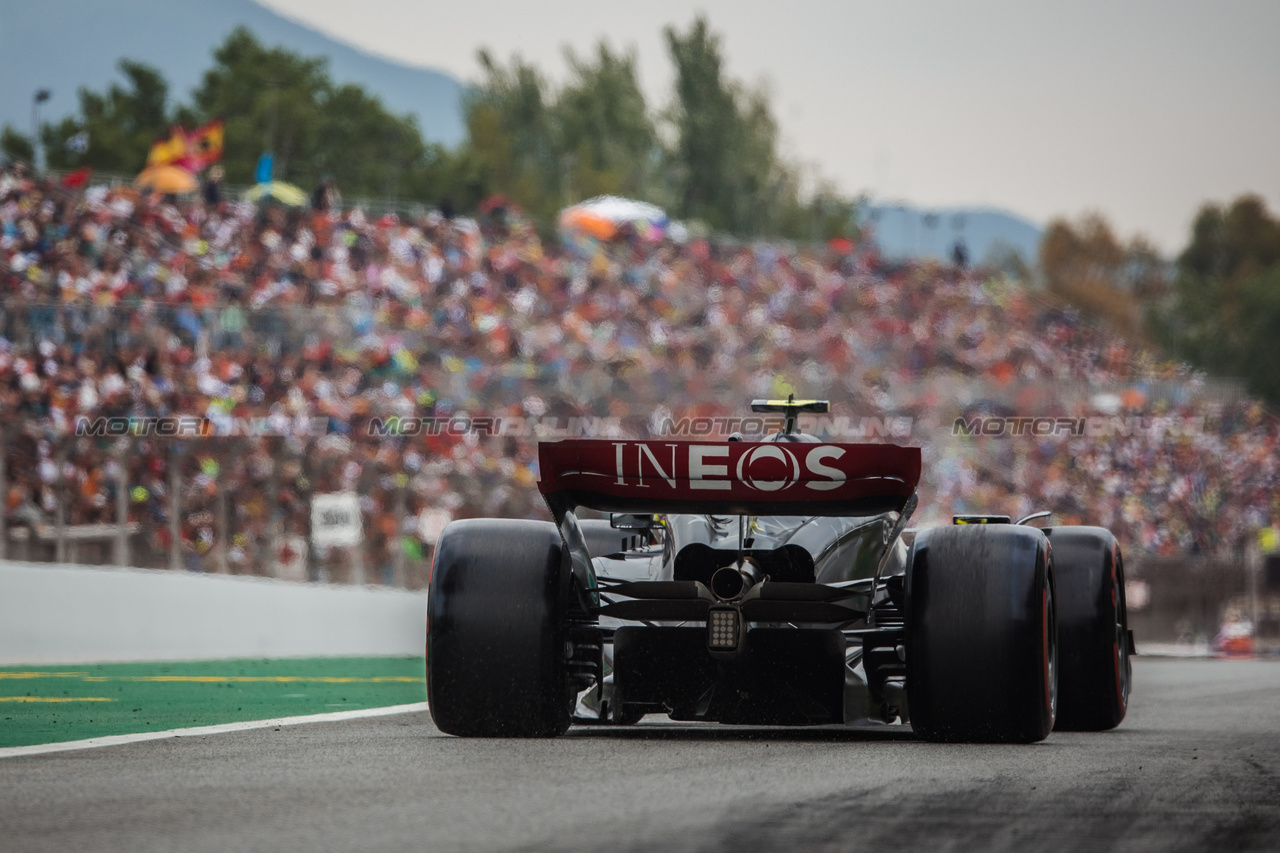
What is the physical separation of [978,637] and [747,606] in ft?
2.82

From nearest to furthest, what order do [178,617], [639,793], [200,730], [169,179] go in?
[639,793] → [200,730] → [178,617] → [169,179]

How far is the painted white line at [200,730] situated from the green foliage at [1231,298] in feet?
245

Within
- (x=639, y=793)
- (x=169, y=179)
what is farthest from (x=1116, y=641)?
(x=169, y=179)

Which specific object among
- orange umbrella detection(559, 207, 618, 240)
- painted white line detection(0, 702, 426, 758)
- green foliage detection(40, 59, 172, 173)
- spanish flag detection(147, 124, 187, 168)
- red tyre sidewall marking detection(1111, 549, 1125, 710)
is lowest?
painted white line detection(0, 702, 426, 758)

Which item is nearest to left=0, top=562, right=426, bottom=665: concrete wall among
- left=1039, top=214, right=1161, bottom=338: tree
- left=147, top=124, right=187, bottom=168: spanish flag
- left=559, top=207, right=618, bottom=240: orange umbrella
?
left=147, top=124, right=187, bottom=168: spanish flag

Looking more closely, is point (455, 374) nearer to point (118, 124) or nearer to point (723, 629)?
point (723, 629)

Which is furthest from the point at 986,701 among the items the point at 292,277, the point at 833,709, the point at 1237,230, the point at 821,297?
the point at 1237,230

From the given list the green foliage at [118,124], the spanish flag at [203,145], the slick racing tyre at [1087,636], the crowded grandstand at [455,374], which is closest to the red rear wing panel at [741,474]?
the slick racing tyre at [1087,636]

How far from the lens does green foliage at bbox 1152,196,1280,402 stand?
268ft

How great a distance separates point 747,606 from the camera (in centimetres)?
713

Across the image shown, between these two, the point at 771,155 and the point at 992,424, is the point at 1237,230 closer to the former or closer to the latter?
the point at 771,155

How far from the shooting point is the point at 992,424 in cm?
3139

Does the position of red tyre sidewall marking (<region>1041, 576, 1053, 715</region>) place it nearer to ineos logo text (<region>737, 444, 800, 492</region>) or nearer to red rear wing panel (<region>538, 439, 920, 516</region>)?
red rear wing panel (<region>538, 439, 920, 516</region>)

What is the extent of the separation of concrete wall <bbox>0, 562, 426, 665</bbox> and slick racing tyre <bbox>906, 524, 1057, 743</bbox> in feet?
29.8
